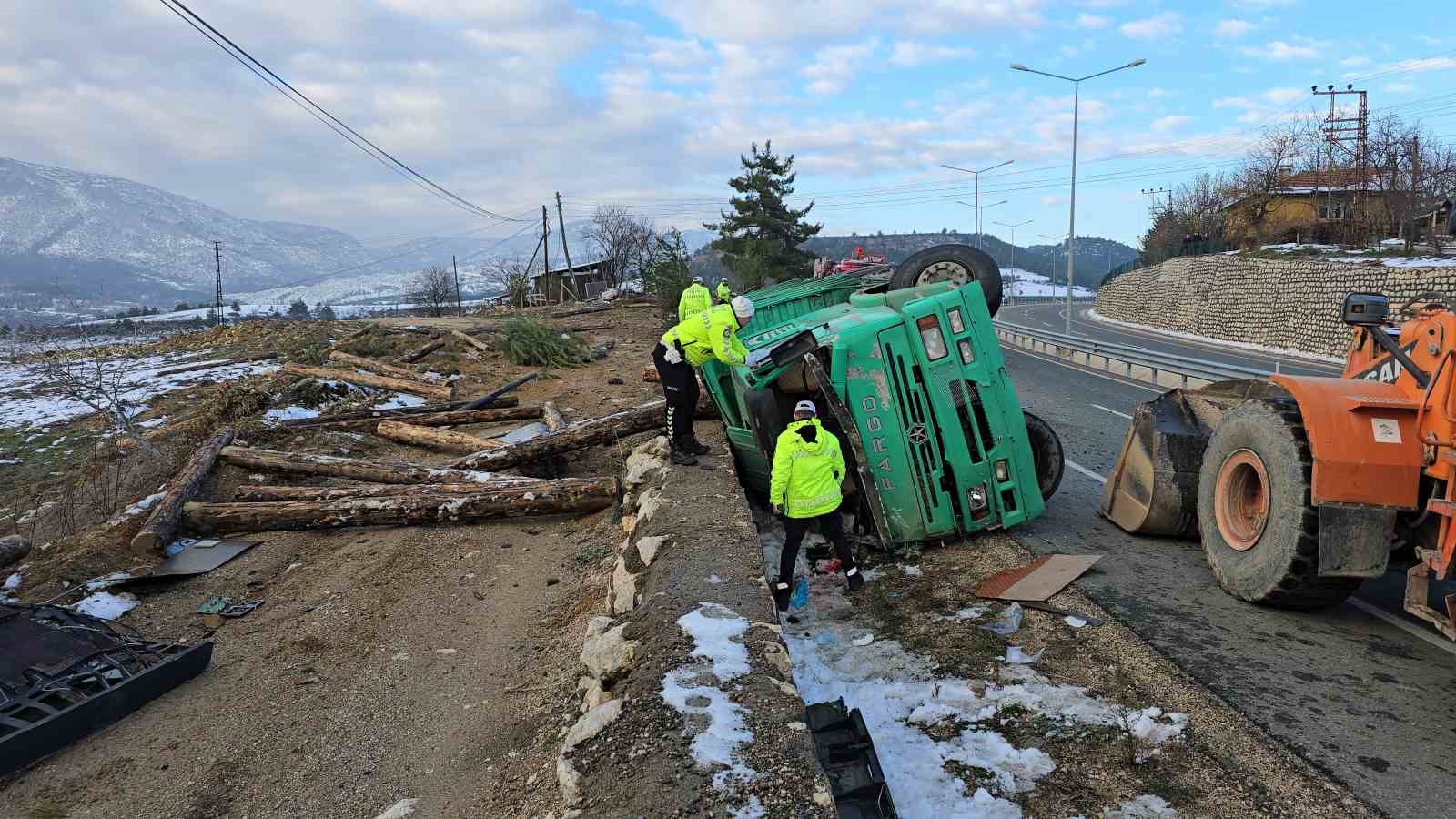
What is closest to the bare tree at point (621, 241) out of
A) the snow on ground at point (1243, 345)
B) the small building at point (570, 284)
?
the small building at point (570, 284)

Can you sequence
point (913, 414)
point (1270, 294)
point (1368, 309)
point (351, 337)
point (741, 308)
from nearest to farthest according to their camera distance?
point (1368, 309)
point (913, 414)
point (741, 308)
point (351, 337)
point (1270, 294)

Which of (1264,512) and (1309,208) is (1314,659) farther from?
(1309,208)

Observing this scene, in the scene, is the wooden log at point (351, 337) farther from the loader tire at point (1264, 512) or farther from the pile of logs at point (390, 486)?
the loader tire at point (1264, 512)

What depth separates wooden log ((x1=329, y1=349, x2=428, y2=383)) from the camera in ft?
51.6

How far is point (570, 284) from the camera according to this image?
42500 mm

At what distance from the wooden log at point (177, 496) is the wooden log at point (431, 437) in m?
1.87

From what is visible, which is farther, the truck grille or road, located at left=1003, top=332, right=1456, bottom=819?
the truck grille

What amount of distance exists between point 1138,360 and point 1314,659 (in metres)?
14.2

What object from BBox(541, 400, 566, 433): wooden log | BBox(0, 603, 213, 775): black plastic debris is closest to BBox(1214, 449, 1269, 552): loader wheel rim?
BBox(0, 603, 213, 775): black plastic debris

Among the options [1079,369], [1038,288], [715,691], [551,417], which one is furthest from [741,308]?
[1038,288]

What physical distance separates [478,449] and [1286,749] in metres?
8.73

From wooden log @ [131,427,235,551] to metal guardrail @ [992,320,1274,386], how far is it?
9.79 metres

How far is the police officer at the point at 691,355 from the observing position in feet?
20.9

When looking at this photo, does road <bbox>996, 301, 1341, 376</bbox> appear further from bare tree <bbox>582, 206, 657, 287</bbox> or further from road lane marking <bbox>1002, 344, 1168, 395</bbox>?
bare tree <bbox>582, 206, 657, 287</bbox>
